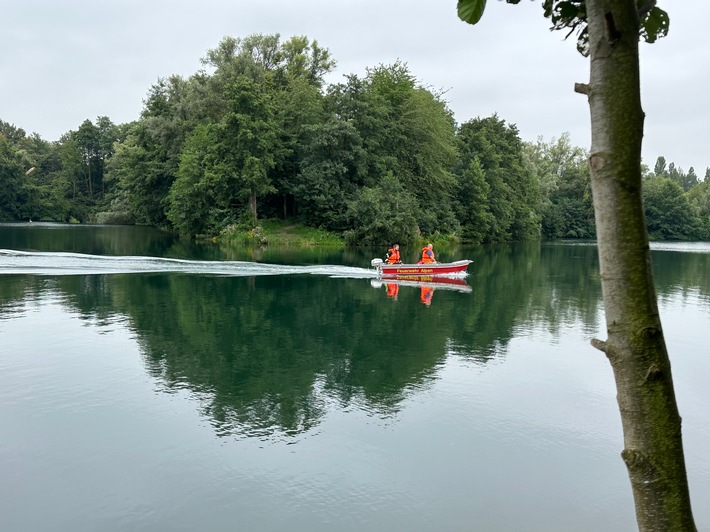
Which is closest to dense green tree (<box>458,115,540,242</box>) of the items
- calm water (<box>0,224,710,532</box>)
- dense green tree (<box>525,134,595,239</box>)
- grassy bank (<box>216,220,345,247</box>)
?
dense green tree (<box>525,134,595,239</box>)

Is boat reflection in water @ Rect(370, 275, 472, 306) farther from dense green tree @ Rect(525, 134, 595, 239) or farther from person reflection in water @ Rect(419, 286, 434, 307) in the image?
dense green tree @ Rect(525, 134, 595, 239)

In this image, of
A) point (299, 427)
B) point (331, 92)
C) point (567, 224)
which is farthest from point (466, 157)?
point (299, 427)

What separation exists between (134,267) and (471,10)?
2842cm

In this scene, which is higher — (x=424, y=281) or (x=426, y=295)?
(x=424, y=281)

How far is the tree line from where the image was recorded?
4666 cm

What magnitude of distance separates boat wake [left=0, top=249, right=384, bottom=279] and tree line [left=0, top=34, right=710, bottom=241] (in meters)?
16.8

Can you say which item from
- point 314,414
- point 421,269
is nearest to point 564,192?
point 421,269

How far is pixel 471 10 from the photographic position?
175 centimetres

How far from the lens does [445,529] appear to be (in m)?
6.67

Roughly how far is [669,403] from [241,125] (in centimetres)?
4591

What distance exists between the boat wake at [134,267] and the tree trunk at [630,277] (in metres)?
25.8

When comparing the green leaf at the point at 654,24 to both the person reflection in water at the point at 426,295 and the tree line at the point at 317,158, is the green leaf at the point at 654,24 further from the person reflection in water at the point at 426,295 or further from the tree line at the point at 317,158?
the tree line at the point at 317,158

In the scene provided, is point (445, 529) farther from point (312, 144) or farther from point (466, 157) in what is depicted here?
point (466, 157)

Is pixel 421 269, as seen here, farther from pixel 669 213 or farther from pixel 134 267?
pixel 669 213
